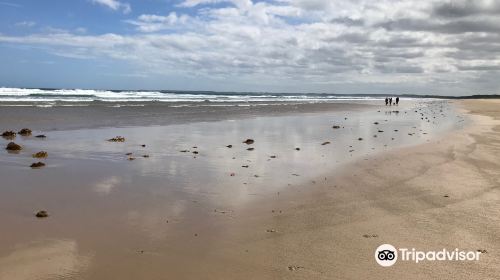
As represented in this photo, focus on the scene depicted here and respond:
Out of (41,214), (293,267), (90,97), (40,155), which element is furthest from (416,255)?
(90,97)

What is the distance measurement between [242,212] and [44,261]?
3177 millimetres

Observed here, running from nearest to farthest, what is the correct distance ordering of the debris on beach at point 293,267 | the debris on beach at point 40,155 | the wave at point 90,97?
the debris on beach at point 293,267
the debris on beach at point 40,155
the wave at point 90,97

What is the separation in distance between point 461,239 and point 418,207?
1.58 m

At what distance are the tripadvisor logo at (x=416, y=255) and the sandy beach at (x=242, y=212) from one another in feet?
0.34

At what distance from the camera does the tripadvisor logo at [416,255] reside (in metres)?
5.27

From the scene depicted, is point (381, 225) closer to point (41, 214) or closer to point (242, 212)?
point (242, 212)

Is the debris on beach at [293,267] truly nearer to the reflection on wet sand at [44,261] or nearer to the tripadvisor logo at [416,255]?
the tripadvisor logo at [416,255]

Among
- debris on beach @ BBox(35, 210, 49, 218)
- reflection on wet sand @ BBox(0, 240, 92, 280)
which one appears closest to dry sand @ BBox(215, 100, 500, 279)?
reflection on wet sand @ BBox(0, 240, 92, 280)

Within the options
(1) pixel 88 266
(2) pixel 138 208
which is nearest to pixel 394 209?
(2) pixel 138 208

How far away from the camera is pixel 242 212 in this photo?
722cm

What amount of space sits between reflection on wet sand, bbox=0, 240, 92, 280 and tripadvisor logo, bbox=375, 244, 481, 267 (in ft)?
12.0

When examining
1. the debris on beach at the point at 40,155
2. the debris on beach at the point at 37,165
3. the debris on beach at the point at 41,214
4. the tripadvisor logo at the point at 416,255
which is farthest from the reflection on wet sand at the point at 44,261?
the debris on beach at the point at 40,155

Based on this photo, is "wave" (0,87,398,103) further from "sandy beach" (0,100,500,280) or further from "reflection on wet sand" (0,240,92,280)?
"reflection on wet sand" (0,240,92,280)

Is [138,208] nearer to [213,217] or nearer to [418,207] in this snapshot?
[213,217]
